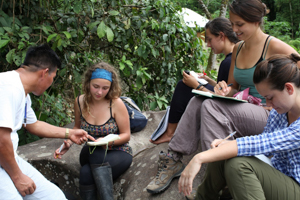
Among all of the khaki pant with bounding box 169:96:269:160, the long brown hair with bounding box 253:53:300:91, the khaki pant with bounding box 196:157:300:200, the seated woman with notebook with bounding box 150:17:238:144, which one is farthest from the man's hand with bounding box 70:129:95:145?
the long brown hair with bounding box 253:53:300:91

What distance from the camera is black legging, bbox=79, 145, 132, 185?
2.71m

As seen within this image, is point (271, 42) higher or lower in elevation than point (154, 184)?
higher

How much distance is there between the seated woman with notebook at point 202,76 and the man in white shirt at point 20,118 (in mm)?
1330

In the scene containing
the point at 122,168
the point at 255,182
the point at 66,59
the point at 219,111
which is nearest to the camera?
the point at 255,182

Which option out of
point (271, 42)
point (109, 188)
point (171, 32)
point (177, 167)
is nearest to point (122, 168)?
point (109, 188)

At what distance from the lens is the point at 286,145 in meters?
1.74

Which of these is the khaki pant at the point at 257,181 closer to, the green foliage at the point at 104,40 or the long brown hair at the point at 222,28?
the long brown hair at the point at 222,28

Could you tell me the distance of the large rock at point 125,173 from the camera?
268 centimetres

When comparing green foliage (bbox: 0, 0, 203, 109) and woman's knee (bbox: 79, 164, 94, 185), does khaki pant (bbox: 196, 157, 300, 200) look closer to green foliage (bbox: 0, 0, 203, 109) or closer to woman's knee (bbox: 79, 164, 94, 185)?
woman's knee (bbox: 79, 164, 94, 185)

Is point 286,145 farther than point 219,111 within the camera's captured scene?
No

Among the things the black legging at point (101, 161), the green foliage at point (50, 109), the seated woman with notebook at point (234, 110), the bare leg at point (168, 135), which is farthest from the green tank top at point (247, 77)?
the green foliage at point (50, 109)

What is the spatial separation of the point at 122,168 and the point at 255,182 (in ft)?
4.75

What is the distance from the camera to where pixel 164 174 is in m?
2.56

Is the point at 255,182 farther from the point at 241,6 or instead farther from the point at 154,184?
the point at 241,6
